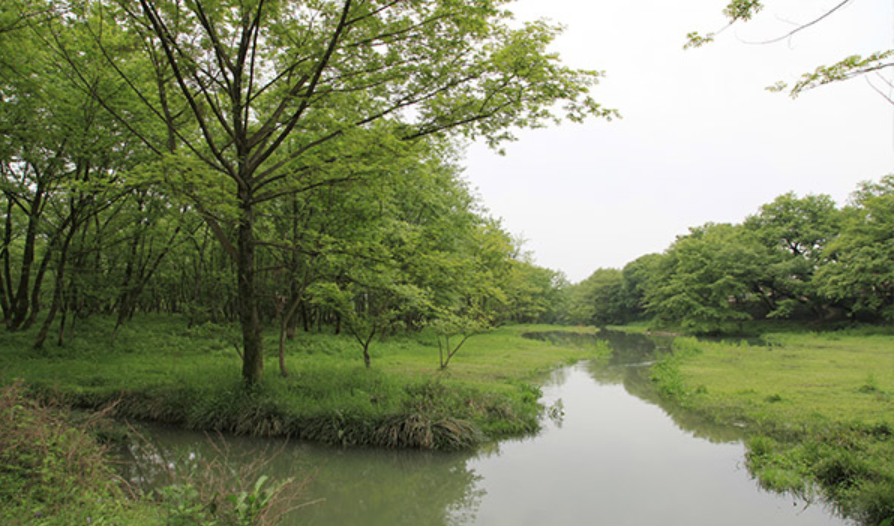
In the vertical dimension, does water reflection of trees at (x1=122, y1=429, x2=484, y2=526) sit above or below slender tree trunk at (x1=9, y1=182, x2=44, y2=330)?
below

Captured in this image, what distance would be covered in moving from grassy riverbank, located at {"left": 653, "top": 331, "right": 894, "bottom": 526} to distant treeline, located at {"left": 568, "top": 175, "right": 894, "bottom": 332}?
40.6ft

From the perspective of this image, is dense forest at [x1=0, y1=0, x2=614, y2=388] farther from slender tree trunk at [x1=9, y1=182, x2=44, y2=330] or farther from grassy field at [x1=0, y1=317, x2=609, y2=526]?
grassy field at [x1=0, y1=317, x2=609, y2=526]

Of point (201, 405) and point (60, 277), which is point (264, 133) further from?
point (60, 277)

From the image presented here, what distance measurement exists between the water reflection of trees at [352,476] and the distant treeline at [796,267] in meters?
33.6

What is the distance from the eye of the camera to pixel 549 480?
709cm

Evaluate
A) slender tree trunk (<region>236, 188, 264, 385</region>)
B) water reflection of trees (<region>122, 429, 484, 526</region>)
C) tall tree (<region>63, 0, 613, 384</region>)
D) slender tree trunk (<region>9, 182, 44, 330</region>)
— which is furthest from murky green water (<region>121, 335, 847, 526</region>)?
slender tree trunk (<region>9, 182, 44, 330</region>)

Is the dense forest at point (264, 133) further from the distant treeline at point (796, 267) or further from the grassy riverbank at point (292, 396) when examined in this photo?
the distant treeline at point (796, 267)

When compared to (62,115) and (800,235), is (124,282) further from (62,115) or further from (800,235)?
(800,235)

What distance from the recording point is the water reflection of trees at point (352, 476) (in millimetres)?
5973

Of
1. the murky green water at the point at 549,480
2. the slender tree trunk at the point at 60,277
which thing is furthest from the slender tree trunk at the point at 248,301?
the slender tree trunk at the point at 60,277

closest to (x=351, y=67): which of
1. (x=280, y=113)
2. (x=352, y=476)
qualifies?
(x=280, y=113)

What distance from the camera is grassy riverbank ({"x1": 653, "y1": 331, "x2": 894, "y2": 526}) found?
5.90m

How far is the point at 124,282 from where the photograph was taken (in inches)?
625

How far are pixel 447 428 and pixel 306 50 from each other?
7.00 metres
